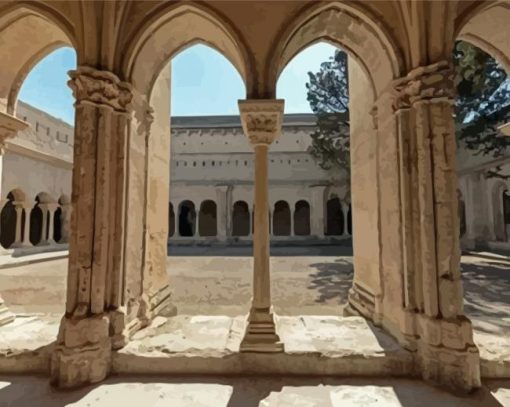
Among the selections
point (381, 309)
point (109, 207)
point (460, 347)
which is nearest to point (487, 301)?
point (381, 309)

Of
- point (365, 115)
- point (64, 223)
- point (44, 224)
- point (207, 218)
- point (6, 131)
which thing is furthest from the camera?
point (207, 218)

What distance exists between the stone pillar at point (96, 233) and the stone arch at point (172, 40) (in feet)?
1.42

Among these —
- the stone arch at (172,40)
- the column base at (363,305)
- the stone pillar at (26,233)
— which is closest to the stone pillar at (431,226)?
the column base at (363,305)

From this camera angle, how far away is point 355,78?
4395 millimetres

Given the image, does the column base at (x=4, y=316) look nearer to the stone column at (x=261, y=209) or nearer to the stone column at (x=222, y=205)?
the stone column at (x=261, y=209)

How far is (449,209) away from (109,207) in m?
3.01

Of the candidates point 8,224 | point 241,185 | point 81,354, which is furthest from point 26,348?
point 241,185

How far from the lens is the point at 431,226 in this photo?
2684 millimetres

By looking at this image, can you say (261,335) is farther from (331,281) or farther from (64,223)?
(64,223)

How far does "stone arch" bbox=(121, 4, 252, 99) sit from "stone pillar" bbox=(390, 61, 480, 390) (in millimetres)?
1605

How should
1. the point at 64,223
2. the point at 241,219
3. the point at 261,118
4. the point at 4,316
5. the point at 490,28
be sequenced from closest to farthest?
1. the point at 261,118
2. the point at 490,28
3. the point at 4,316
4. the point at 64,223
5. the point at 241,219

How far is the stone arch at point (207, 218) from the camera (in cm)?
2208

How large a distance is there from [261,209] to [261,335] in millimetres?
1145

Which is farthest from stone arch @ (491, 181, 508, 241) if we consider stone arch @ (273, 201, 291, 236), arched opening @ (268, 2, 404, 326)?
arched opening @ (268, 2, 404, 326)
